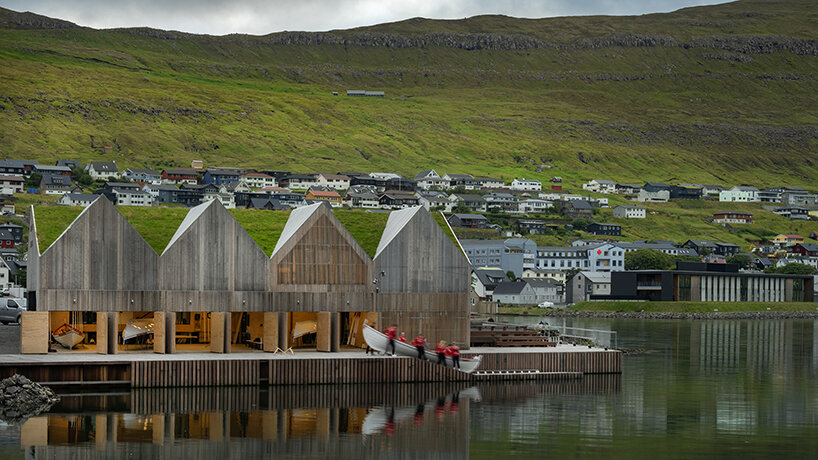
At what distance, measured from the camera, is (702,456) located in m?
35.6

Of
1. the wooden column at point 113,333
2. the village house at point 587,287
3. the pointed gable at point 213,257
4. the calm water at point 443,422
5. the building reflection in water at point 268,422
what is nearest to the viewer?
the building reflection in water at point 268,422

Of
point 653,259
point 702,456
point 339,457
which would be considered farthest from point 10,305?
point 653,259

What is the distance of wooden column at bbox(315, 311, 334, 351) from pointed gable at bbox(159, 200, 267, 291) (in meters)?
3.60

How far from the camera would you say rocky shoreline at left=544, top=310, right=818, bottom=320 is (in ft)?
477

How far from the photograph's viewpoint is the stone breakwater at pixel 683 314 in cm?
14538

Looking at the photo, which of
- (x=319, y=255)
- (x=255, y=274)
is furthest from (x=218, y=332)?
(x=319, y=255)

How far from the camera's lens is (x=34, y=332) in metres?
50.3

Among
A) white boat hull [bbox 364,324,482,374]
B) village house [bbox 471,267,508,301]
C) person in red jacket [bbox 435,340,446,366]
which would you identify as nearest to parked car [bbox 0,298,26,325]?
white boat hull [bbox 364,324,482,374]

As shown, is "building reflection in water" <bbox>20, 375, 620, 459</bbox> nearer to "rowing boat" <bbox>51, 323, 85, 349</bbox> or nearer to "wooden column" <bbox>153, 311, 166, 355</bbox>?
"wooden column" <bbox>153, 311, 166, 355</bbox>

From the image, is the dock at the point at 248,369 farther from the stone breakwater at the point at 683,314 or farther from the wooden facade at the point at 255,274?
the stone breakwater at the point at 683,314

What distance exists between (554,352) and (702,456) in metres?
20.1

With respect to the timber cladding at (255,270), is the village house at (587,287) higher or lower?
lower

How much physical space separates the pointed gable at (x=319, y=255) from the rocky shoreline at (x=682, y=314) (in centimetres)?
9850

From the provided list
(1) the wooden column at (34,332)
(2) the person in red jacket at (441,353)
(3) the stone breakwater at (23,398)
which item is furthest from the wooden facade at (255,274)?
(3) the stone breakwater at (23,398)
